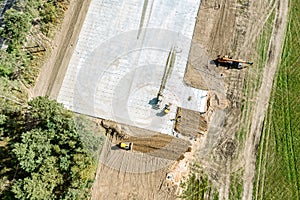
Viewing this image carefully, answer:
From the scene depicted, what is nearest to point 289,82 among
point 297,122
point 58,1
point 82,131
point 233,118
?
point 297,122

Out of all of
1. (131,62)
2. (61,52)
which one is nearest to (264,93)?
(131,62)

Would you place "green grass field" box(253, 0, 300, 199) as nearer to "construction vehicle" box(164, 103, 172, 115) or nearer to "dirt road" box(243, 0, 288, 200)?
"dirt road" box(243, 0, 288, 200)

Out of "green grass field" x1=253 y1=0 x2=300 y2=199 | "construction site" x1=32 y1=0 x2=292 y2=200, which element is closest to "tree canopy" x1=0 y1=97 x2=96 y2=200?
"construction site" x1=32 y1=0 x2=292 y2=200

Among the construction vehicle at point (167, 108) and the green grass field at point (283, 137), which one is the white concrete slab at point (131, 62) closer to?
the construction vehicle at point (167, 108)

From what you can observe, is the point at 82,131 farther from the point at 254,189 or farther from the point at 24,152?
the point at 254,189

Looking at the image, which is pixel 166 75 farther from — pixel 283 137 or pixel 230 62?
pixel 283 137

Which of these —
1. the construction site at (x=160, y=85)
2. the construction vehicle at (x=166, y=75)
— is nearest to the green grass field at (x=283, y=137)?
the construction site at (x=160, y=85)
